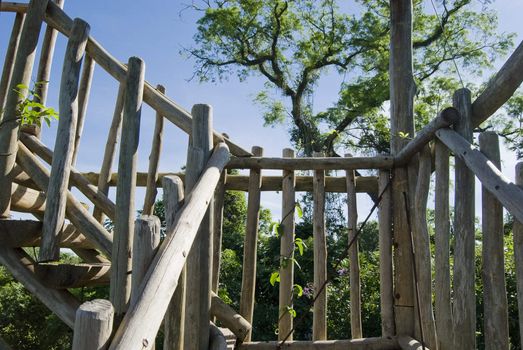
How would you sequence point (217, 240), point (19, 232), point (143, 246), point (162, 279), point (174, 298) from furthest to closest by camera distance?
point (217, 240)
point (19, 232)
point (174, 298)
point (143, 246)
point (162, 279)

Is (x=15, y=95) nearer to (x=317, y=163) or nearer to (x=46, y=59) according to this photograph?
(x=46, y=59)

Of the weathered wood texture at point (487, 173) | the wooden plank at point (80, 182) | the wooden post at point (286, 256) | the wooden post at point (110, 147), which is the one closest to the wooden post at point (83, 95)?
the wooden post at point (110, 147)

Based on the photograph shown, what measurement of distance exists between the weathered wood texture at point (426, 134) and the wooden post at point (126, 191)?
5.70ft

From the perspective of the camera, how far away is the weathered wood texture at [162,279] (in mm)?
1328

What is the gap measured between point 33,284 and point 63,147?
0.85m

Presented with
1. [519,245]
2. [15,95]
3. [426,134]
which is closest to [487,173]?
[519,245]

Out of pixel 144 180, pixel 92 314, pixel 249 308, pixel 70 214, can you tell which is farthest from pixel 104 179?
pixel 92 314

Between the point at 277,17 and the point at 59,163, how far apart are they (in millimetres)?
17089

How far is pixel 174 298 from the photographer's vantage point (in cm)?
238

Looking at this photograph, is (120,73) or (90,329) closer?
(90,329)

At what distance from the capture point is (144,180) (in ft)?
15.4

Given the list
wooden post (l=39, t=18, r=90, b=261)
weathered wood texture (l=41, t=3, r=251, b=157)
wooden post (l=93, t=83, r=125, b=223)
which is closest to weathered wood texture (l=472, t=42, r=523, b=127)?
weathered wood texture (l=41, t=3, r=251, b=157)

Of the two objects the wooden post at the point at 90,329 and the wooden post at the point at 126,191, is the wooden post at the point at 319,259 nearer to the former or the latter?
the wooden post at the point at 126,191

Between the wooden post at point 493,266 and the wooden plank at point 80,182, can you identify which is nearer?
the wooden post at point 493,266
